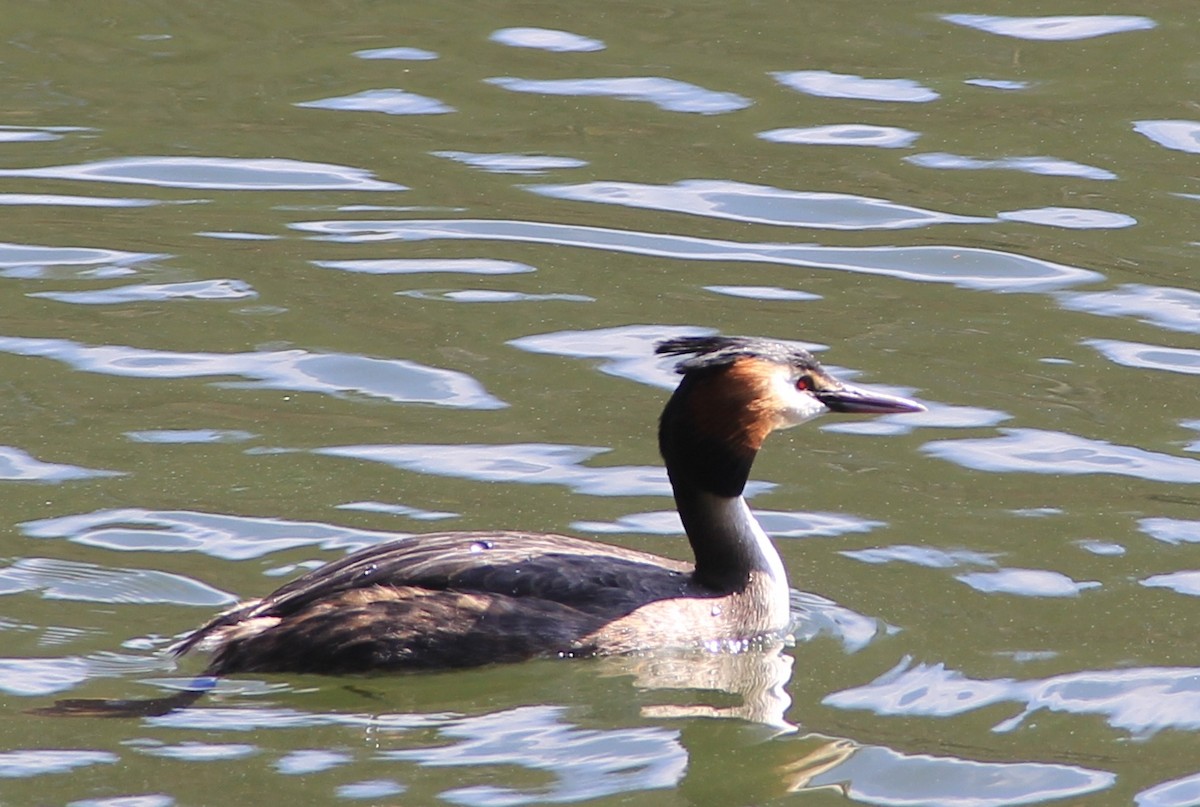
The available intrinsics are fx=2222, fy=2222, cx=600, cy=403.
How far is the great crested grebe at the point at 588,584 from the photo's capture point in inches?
260

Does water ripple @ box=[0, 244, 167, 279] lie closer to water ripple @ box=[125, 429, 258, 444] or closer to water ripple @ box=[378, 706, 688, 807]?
water ripple @ box=[125, 429, 258, 444]

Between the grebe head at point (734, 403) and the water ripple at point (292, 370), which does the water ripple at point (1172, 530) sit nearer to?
the grebe head at point (734, 403)

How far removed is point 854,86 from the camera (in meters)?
12.0

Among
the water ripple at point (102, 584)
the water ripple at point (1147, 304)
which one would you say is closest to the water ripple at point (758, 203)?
the water ripple at point (1147, 304)

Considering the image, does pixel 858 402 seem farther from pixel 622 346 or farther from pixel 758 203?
pixel 758 203

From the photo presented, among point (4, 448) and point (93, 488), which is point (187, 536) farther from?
point (4, 448)

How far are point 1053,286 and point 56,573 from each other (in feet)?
15.3

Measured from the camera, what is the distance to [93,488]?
25.0 feet

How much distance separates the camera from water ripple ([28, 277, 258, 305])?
932cm

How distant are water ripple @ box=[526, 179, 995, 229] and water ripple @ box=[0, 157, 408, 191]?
37.9 inches

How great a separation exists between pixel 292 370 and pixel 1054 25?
5.92 meters

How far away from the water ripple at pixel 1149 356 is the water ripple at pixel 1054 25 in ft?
13.1

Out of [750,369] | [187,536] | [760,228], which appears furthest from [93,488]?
[760,228]

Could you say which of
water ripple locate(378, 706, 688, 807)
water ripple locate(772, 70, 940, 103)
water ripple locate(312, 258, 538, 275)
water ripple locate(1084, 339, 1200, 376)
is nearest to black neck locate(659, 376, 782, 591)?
water ripple locate(378, 706, 688, 807)
